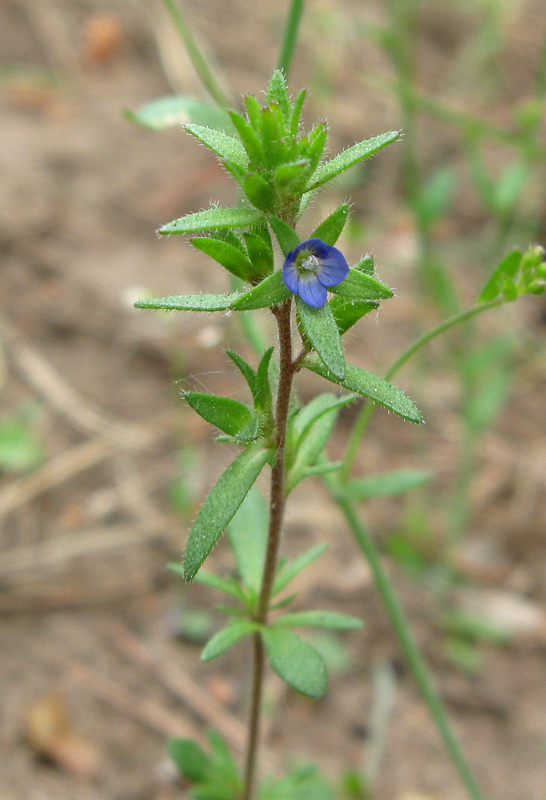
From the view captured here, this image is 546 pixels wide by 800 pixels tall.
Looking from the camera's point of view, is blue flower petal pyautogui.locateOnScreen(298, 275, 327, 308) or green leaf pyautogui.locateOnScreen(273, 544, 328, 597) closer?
blue flower petal pyautogui.locateOnScreen(298, 275, 327, 308)

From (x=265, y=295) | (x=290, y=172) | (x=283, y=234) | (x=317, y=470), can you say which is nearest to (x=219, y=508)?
(x=317, y=470)

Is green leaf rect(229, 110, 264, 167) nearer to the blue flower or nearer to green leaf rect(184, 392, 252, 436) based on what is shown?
the blue flower

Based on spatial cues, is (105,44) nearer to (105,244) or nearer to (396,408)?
(105,244)

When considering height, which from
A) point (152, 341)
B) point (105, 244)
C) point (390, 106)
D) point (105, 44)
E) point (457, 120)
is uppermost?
point (105, 44)

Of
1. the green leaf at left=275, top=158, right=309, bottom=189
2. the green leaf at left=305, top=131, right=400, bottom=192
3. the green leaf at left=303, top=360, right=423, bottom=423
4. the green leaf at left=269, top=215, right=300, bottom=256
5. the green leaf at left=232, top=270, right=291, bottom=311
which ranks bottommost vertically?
the green leaf at left=303, top=360, right=423, bottom=423

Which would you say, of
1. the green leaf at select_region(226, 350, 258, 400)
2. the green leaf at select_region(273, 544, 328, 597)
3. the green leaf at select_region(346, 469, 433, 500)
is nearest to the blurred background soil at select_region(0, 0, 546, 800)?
the green leaf at select_region(346, 469, 433, 500)

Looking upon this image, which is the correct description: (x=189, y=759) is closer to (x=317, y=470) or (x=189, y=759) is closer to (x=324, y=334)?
(x=317, y=470)

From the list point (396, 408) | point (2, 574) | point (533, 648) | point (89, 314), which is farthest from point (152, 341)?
point (396, 408)

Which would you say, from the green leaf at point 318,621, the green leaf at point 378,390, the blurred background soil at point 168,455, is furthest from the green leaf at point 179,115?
the green leaf at point 318,621
